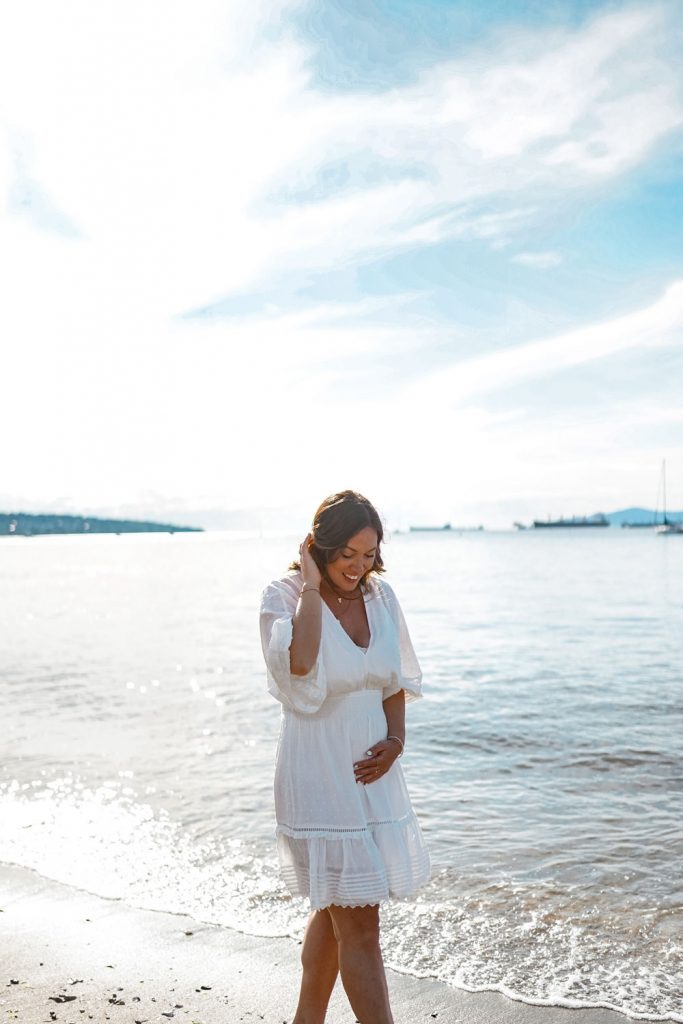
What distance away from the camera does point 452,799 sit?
879 centimetres

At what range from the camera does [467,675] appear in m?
17.5

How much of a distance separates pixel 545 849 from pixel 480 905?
54.3 inches

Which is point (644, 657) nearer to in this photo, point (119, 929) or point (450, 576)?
point (119, 929)

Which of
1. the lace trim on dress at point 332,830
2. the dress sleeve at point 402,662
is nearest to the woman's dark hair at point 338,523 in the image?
the dress sleeve at point 402,662

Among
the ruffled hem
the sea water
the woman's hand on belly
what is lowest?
the sea water

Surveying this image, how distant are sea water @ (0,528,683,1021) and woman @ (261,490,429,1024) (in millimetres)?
287

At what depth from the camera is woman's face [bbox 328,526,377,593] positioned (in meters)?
3.49

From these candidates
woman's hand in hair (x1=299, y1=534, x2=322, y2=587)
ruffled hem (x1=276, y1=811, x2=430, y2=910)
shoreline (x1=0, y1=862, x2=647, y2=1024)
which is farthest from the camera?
shoreline (x1=0, y1=862, x2=647, y2=1024)

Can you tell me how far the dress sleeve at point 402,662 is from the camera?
3.63 m

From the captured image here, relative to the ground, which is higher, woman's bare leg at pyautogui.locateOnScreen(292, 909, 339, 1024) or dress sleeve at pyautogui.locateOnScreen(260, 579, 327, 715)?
dress sleeve at pyautogui.locateOnScreen(260, 579, 327, 715)

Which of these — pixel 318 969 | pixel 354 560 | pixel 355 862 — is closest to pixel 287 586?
pixel 354 560

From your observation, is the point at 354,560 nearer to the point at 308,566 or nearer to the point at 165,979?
the point at 308,566

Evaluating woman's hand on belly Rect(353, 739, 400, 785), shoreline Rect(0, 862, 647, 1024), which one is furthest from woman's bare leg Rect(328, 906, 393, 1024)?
shoreline Rect(0, 862, 647, 1024)

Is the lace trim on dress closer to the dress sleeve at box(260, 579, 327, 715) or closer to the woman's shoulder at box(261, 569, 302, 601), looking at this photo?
the dress sleeve at box(260, 579, 327, 715)
